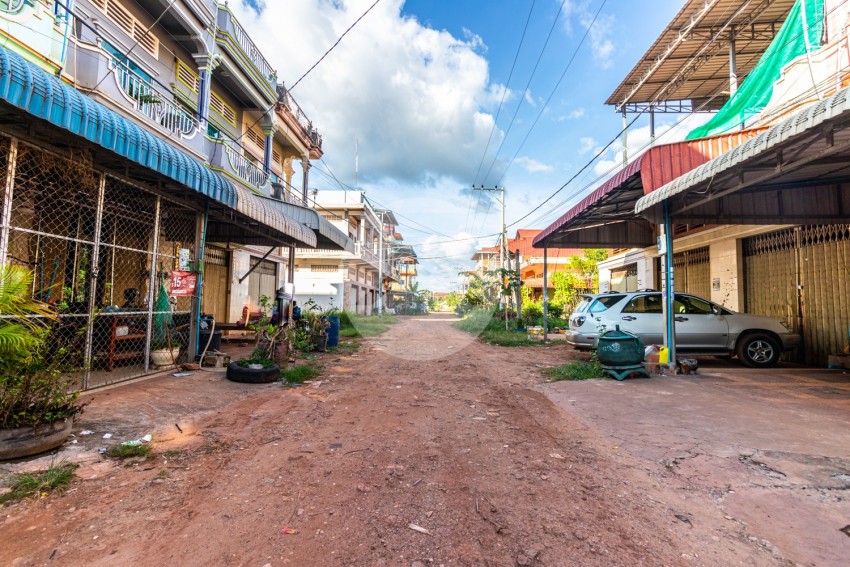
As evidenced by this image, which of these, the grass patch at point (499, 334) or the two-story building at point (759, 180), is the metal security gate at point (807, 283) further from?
the grass patch at point (499, 334)

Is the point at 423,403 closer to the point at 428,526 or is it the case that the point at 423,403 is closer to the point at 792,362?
the point at 428,526

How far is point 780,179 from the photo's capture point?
6629mm

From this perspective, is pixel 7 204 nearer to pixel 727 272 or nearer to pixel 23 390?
pixel 23 390

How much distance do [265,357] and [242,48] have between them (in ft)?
40.2

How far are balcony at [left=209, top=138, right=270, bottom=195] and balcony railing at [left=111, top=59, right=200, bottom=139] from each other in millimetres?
1206

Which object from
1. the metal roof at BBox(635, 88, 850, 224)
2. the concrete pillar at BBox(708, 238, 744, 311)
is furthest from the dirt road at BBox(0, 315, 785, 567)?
the concrete pillar at BBox(708, 238, 744, 311)

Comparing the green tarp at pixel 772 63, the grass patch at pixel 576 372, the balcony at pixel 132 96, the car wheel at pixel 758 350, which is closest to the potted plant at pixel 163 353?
the balcony at pixel 132 96

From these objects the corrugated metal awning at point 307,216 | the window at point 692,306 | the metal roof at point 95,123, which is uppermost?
the corrugated metal awning at point 307,216

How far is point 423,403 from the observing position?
5.31m

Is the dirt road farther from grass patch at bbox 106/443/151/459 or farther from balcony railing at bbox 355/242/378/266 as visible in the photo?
balcony railing at bbox 355/242/378/266

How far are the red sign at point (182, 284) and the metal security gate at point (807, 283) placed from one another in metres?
12.1

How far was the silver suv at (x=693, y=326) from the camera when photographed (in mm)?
8055

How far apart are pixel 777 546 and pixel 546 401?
3444 mm

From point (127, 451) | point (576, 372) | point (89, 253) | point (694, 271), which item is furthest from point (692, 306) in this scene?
point (89, 253)
